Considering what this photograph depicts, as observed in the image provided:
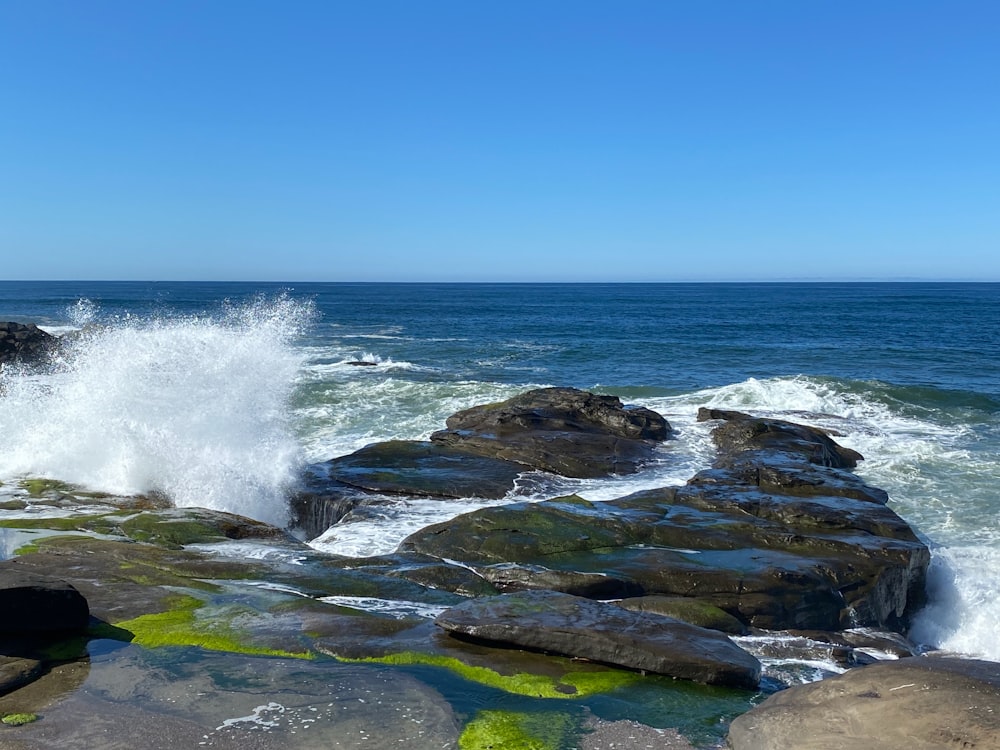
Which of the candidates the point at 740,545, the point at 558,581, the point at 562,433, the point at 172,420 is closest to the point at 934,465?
the point at 562,433

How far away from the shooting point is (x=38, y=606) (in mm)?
8477

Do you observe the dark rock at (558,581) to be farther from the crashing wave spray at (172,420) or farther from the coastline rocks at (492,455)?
the crashing wave spray at (172,420)

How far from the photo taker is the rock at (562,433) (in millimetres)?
20531

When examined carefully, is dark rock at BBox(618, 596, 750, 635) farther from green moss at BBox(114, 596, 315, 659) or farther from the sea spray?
green moss at BBox(114, 596, 315, 659)

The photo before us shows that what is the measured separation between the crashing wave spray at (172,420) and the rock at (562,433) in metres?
4.92

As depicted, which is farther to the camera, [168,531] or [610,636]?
[168,531]

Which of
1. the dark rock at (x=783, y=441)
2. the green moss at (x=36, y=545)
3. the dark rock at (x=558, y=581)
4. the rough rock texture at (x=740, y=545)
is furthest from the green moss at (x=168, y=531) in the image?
the dark rock at (x=783, y=441)

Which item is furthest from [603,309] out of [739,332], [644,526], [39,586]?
[39,586]

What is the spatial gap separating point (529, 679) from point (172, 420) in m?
14.0

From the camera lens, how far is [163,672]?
26.9ft

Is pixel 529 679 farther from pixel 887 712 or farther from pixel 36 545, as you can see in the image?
pixel 36 545

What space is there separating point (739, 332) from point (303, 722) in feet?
195

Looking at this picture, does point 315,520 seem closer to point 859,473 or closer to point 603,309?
point 859,473

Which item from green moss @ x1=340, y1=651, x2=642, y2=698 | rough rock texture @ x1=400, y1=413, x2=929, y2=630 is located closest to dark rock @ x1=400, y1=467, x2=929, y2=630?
rough rock texture @ x1=400, y1=413, x2=929, y2=630
